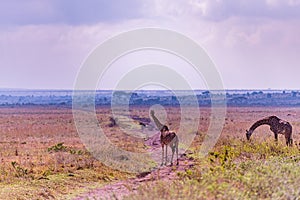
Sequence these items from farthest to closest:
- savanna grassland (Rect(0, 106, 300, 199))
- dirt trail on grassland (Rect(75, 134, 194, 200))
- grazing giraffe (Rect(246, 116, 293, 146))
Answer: grazing giraffe (Rect(246, 116, 293, 146)) → dirt trail on grassland (Rect(75, 134, 194, 200)) → savanna grassland (Rect(0, 106, 300, 199))

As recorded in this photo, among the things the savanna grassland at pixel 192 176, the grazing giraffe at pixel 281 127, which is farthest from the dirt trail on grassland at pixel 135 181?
the grazing giraffe at pixel 281 127

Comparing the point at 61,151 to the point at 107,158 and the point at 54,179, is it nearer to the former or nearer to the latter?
the point at 107,158

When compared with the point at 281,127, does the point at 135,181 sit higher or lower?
lower

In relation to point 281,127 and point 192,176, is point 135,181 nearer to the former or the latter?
point 192,176

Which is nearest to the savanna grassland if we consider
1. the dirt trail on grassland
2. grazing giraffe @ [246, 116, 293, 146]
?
the dirt trail on grassland

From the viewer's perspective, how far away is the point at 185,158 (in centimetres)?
1972

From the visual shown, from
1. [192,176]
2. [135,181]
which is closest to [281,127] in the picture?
[135,181]

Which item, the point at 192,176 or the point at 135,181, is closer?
the point at 192,176

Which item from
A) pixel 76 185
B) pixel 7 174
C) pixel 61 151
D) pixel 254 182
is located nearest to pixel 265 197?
pixel 254 182

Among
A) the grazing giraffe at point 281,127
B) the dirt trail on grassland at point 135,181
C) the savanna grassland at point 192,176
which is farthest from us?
the grazing giraffe at point 281,127

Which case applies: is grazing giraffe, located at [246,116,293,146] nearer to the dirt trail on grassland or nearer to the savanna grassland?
the savanna grassland

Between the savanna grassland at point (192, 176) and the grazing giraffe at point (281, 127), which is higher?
the grazing giraffe at point (281, 127)

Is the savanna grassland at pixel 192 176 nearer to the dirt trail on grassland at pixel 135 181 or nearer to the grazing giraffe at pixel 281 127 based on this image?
the dirt trail on grassland at pixel 135 181

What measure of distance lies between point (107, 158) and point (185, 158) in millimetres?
3419
